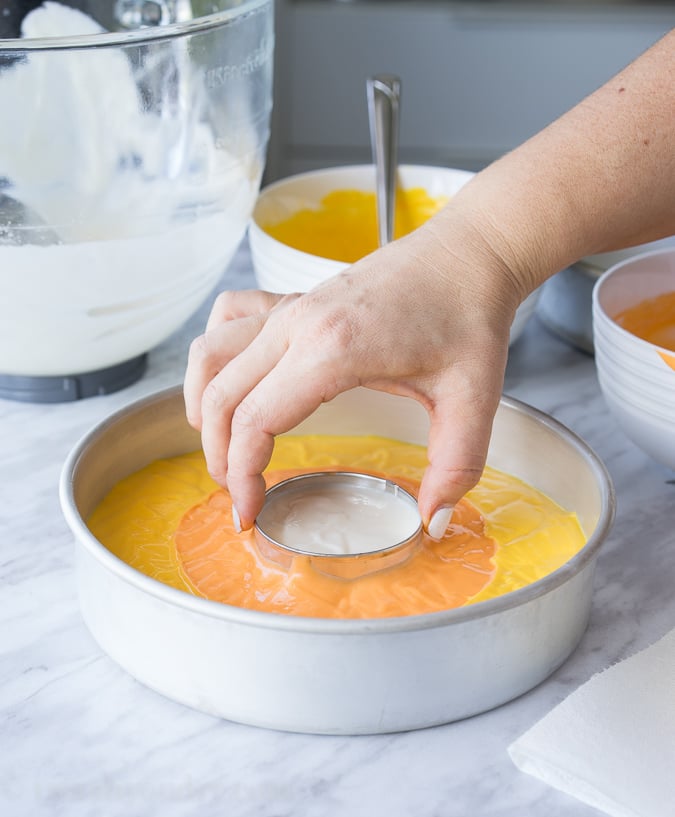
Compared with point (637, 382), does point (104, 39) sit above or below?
above

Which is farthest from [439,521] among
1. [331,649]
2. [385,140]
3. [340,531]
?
[385,140]

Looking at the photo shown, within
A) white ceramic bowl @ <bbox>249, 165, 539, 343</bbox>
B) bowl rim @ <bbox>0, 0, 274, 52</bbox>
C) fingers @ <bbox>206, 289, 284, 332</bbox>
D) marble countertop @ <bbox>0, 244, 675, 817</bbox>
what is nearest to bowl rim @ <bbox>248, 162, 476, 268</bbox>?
white ceramic bowl @ <bbox>249, 165, 539, 343</bbox>

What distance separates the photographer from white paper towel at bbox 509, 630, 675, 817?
1.88 ft

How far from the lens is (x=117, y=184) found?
0.92 metres

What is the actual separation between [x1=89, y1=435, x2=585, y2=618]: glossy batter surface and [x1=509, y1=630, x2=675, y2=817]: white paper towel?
0.35 feet

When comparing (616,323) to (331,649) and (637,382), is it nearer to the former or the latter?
(637,382)

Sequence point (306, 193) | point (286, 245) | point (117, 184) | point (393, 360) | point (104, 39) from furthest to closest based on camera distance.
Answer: point (306, 193), point (286, 245), point (117, 184), point (104, 39), point (393, 360)

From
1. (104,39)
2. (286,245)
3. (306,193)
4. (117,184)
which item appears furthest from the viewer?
(306,193)

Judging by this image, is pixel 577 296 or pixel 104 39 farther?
pixel 577 296

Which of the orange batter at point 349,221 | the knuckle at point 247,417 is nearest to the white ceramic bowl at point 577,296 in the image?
the orange batter at point 349,221

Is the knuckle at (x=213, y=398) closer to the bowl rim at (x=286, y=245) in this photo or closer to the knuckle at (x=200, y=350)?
the knuckle at (x=200, y=350)

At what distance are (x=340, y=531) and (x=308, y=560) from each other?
7 cm

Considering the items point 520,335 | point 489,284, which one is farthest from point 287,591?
point 520,335

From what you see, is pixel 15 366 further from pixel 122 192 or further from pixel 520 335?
pixel 520 335
